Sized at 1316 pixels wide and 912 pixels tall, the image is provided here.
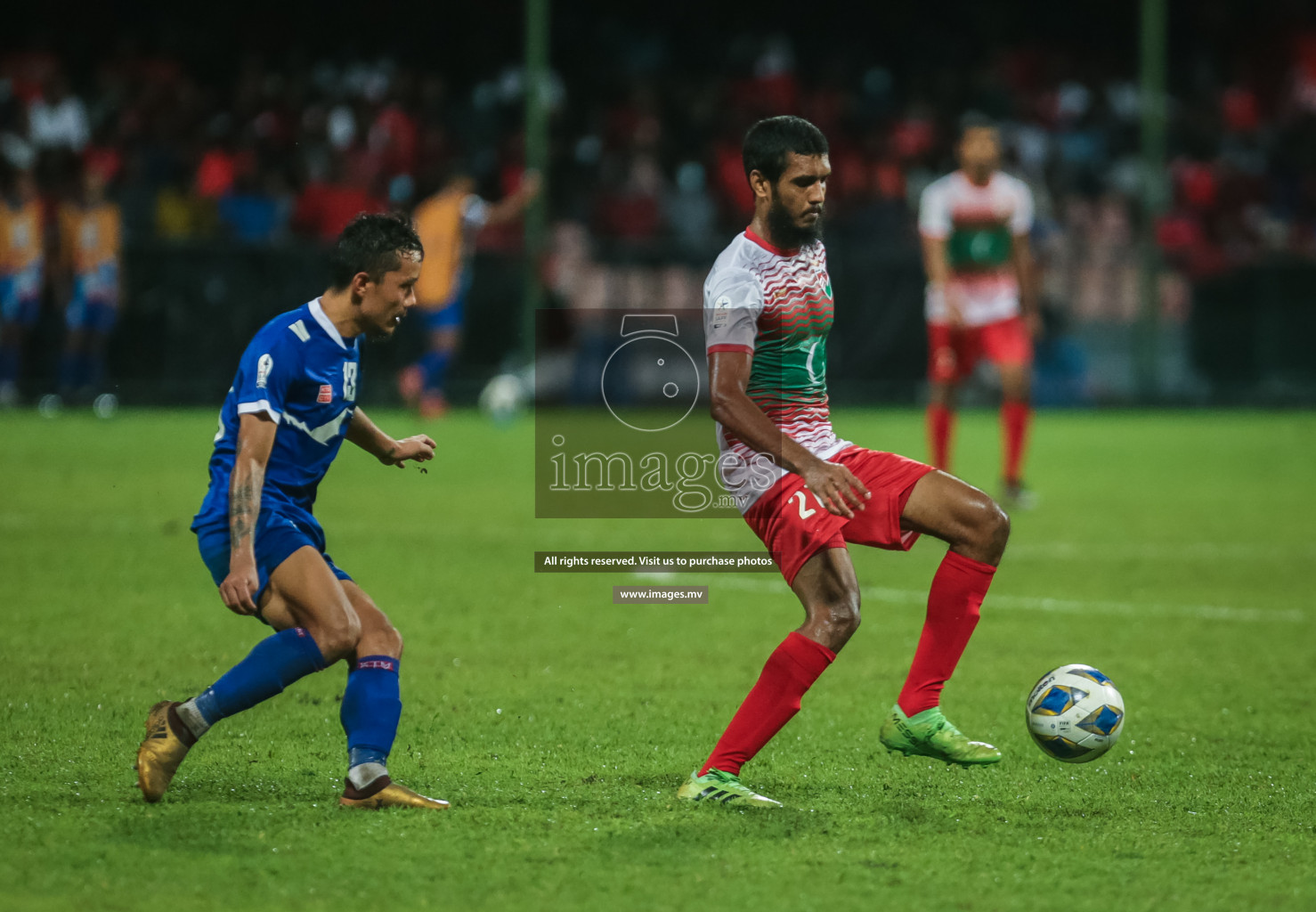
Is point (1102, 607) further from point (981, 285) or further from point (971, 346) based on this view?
point (981, 285)

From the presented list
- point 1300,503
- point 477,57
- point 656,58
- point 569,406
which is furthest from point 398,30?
point 1300,503

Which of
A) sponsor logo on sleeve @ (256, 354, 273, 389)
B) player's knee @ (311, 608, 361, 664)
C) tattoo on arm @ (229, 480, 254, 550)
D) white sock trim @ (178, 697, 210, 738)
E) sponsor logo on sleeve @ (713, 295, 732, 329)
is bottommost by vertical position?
white sock trim @ (178, 697, 210, 738)

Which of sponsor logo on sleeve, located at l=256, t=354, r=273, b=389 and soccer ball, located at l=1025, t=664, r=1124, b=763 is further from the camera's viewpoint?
soccer ball, located at l=1025, t=664, r=1124, b=763

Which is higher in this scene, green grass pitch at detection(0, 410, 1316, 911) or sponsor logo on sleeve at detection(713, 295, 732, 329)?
sponsor logo on sleeve at detection(713, 295, 732, 329)

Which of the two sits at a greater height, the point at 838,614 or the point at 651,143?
the point at 651,143

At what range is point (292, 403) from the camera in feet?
14.4

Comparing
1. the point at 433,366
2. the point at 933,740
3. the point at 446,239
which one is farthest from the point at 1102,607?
the point at 446,239

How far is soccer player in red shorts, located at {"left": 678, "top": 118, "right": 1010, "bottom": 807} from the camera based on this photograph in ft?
14.1

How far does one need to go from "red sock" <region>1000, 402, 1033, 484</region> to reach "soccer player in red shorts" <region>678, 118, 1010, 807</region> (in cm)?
616

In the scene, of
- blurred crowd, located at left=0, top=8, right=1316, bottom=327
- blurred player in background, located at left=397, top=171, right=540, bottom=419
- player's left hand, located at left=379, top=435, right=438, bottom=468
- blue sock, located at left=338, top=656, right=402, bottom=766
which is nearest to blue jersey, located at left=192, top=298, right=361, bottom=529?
player's left hand, located at left=379, top=435, right=438, bottom=468

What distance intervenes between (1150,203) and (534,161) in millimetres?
7085

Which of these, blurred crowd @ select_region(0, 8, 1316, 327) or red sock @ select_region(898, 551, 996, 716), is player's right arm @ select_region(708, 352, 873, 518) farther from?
blurred crowd @ select_region(0, 8, 1316, 327)

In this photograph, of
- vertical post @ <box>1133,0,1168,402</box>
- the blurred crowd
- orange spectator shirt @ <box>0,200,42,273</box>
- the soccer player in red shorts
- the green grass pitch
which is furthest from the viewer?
vertical post @ <box>1133,0,1168,402</box>

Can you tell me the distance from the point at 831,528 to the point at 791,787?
0.72 m
